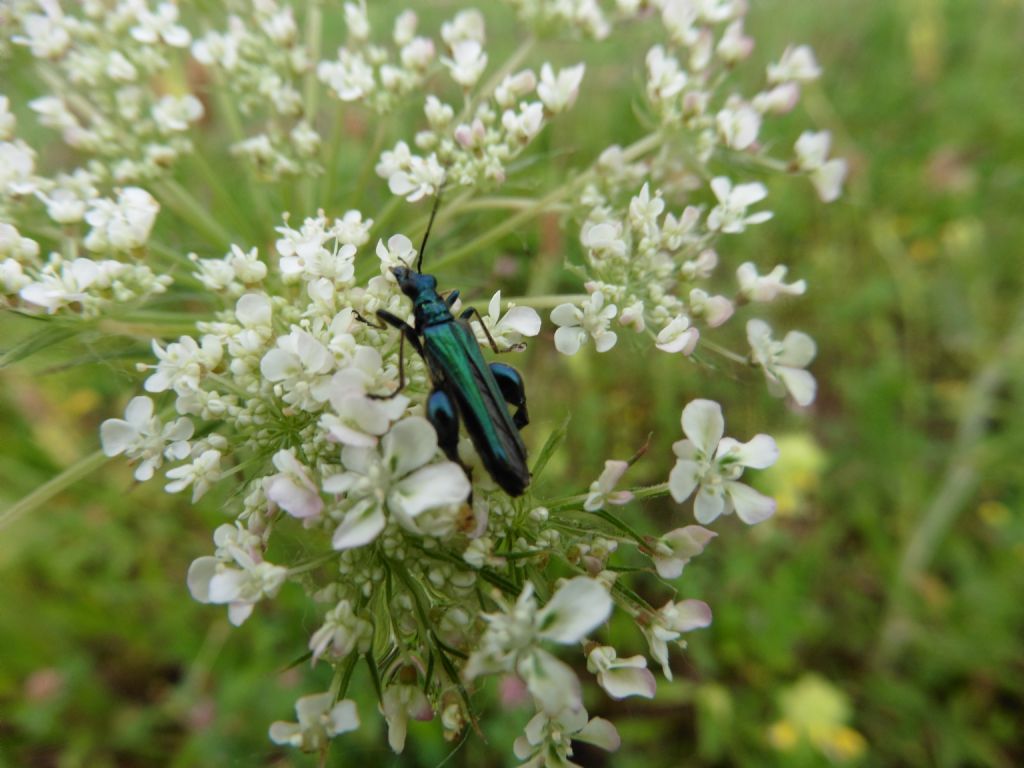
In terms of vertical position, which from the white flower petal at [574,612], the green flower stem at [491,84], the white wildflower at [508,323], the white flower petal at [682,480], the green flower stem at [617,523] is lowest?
the green flower stem at [617,523]

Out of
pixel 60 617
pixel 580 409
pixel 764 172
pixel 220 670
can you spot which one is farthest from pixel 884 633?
pixel 60 617

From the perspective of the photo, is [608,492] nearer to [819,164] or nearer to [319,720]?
[319,720]

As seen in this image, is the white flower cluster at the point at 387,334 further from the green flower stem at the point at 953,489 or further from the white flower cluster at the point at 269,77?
the green flower stem at the point at 953,489

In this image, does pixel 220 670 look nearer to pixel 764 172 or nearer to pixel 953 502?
pixel 764 172

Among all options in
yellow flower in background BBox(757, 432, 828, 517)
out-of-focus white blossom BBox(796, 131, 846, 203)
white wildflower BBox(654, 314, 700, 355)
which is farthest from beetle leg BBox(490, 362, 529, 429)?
yellow flower in background BBox(757, 432, 828, 517)

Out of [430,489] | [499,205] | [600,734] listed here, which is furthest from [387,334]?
[600,734]

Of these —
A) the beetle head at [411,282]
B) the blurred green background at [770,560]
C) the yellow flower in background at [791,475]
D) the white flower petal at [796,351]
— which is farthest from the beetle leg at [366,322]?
the yellow flower in background at [791,475]
